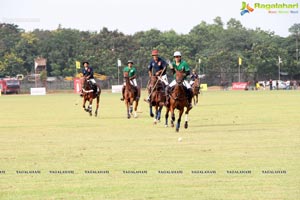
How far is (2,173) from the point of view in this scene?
13.6 m

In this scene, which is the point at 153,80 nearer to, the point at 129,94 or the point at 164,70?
the point at 164,70

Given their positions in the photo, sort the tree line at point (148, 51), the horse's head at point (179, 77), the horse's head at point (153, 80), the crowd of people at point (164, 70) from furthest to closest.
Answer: the tree line at point (148, 51), the horse's head at point (153, 80), the crowd of people at point (164, 70), the horse's head at point (179, 77)

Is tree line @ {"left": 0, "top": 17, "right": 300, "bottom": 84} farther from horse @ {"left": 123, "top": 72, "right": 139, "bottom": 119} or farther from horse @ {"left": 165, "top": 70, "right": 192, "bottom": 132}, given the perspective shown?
horse @ {"left": 165, "top": 70, "right": 192, "bottom": 132}

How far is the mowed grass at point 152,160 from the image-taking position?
1151cm

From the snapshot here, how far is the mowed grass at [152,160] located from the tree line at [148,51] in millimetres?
88572

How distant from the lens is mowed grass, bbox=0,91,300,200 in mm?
11508

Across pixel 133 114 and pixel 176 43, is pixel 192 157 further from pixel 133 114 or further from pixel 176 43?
pixel 176 43

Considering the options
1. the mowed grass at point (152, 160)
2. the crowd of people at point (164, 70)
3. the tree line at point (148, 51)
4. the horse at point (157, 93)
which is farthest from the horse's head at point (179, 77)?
the tree line at point (148, 51)

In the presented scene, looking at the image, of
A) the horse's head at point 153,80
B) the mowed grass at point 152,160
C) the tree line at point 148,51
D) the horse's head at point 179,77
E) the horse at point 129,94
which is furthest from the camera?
the tree line at point 148,51

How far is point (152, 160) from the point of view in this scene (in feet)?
50.5

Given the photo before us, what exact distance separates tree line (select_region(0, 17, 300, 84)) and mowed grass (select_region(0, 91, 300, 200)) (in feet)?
291

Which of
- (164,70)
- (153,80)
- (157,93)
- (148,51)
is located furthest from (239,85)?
(164,70)

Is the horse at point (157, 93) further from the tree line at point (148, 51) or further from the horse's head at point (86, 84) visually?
the tree line at point (148, 51)

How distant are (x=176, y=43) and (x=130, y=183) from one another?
11698 centimetres
